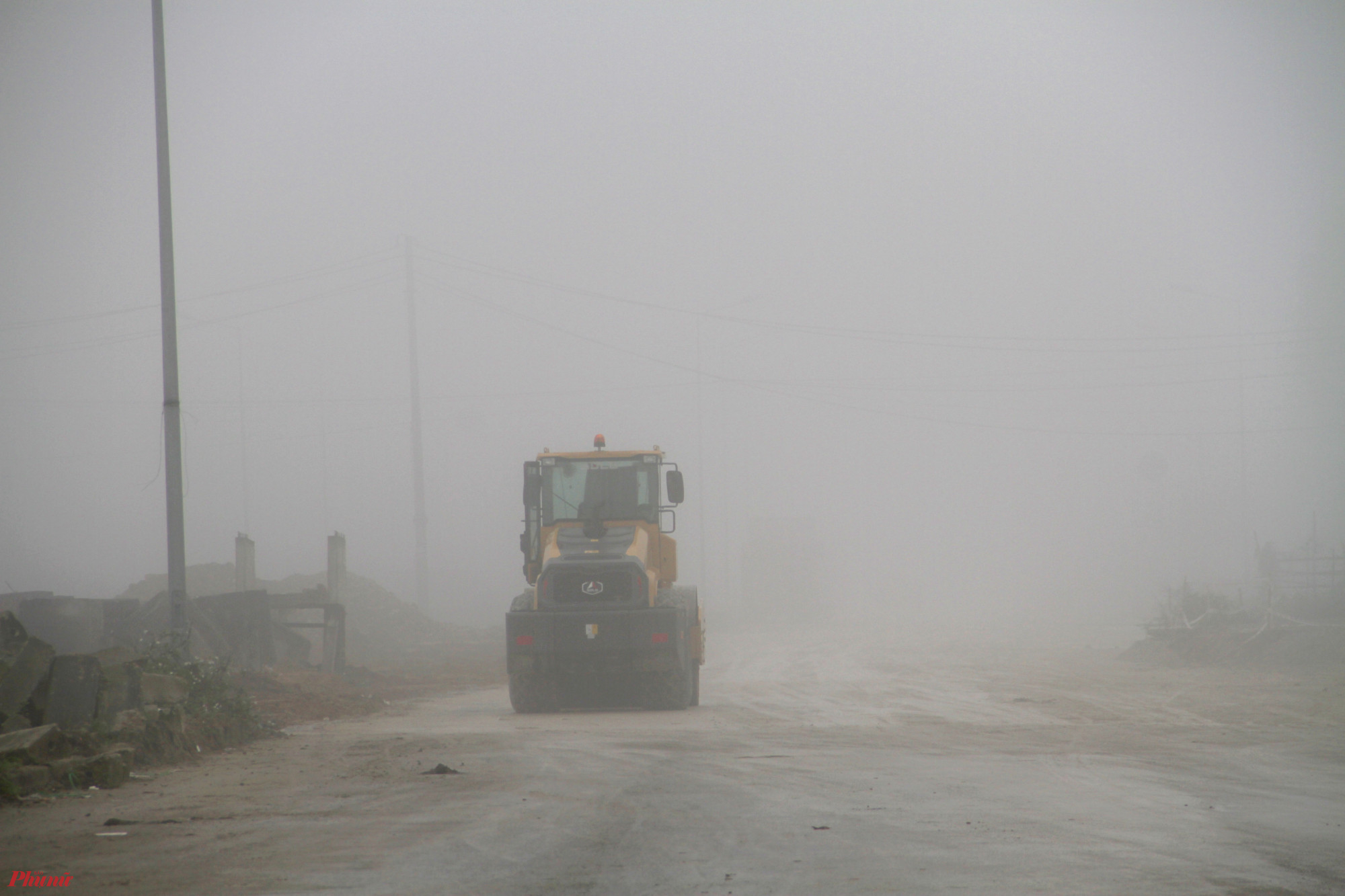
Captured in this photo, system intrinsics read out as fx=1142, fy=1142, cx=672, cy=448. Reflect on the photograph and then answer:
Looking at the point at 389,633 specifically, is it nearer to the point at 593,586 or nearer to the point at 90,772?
the point at 593,586

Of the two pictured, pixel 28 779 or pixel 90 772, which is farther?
pixel 90 772

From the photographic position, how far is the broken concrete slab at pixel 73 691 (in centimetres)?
1067

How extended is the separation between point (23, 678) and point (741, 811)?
7.09m

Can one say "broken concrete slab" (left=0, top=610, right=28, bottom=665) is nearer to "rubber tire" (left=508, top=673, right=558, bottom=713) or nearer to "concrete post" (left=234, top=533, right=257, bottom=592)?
"rubber tire" (left=508, top=673, right=558, bottom=713)

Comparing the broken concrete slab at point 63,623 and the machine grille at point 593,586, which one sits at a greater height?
the machine grille at point 593,586

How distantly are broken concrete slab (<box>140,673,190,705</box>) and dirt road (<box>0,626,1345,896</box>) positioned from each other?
92cm

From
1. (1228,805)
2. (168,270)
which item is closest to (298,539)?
(168,270)

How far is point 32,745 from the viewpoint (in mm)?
9312

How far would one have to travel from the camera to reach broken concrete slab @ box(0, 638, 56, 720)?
34.4 ft

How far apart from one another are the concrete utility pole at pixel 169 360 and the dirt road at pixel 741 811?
276cm

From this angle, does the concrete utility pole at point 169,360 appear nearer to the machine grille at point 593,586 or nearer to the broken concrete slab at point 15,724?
the broken concrete slab at point 15,724

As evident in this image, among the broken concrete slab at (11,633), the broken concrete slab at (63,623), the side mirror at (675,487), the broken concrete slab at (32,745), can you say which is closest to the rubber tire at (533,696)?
the side mirror at (675,487)

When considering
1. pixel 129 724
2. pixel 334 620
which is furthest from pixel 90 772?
pixel 334 620

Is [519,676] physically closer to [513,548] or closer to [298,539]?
[298,539]
